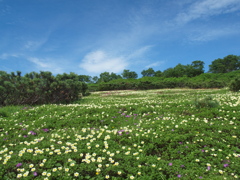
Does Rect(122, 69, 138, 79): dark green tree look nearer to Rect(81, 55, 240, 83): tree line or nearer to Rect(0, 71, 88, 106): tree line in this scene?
Rect(81, 55, 240, 83): tree line

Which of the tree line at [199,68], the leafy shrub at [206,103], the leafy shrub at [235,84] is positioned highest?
the tree line at [199,68]

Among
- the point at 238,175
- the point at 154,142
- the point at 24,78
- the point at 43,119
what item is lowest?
the point at 238,175

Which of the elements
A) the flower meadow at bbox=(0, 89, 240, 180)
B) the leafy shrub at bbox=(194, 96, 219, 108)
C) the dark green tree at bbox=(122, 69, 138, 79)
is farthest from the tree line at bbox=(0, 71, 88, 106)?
the dark green tree at bbox=(122, 69, 138, 79)

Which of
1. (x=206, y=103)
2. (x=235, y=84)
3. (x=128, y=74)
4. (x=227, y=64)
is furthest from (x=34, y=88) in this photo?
(x=227, y=64)

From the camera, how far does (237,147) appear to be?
5.05 metres

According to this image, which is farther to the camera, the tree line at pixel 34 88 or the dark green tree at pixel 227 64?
the dark green tree at pixel 227 64

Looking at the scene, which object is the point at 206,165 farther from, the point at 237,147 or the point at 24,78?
the point at 24,78

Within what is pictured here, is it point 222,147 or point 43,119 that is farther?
point 43,119

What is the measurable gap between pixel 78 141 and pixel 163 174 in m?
3.12

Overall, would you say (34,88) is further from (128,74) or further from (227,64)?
(227,64)

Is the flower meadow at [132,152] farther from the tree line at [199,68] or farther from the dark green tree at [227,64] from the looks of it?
the dark green tree at [227,64]

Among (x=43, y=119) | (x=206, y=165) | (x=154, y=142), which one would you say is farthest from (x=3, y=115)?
(x=206, y=165)

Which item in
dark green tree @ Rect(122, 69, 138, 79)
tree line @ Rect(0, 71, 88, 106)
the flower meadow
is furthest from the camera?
dark green tree @ Rect(122, 69, 138, 79)

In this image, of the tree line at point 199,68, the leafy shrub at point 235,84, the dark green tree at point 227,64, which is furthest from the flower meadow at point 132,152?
the dark green tree at point 227,64
